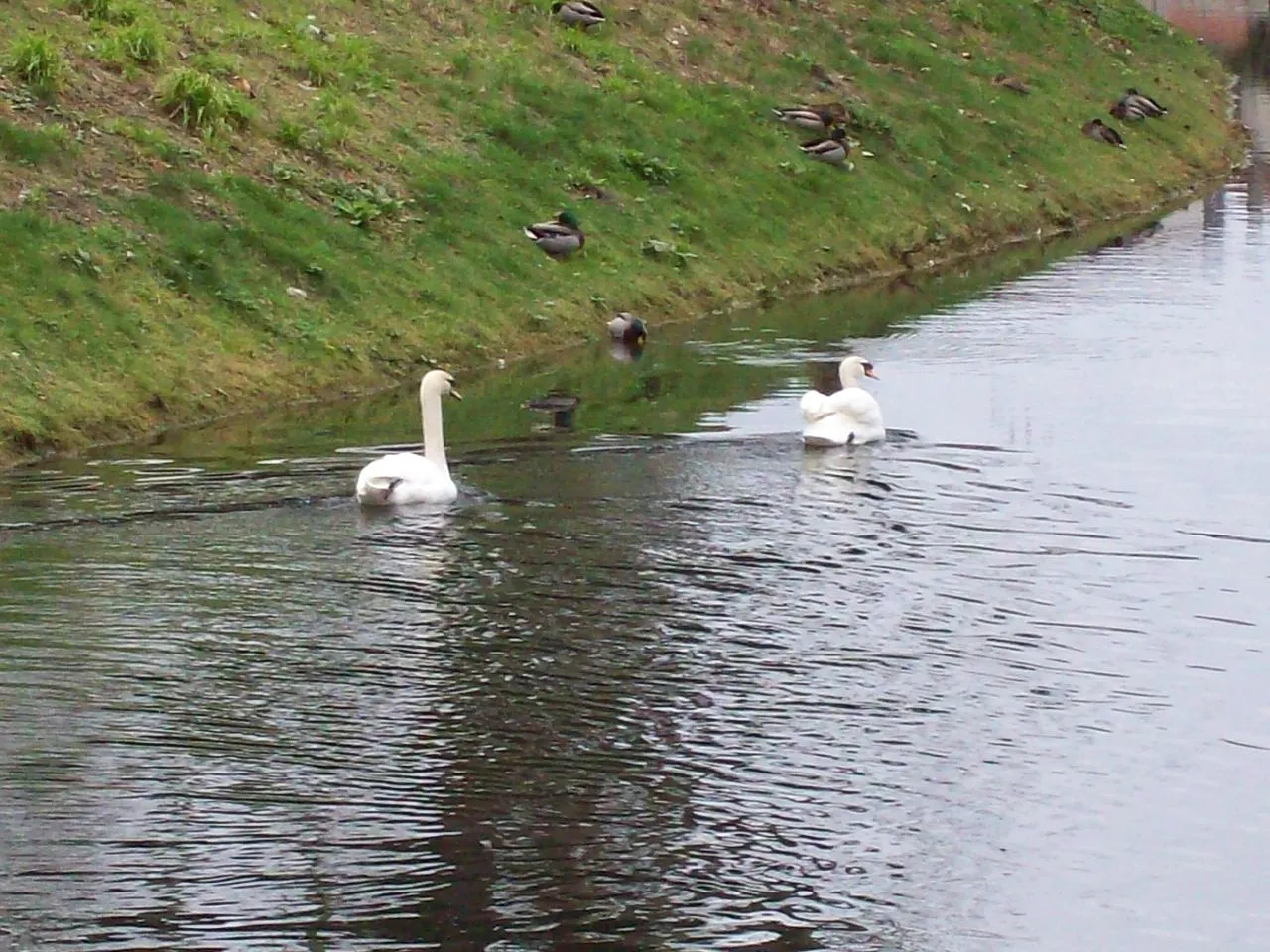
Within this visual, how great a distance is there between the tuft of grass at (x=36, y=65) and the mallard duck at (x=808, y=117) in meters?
13.4

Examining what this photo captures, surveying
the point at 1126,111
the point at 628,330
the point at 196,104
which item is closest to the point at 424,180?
the point at 196,104

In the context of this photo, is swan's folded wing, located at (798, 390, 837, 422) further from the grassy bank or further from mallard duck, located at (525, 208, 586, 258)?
mallard duck, located at (525, 208, 586, 258)

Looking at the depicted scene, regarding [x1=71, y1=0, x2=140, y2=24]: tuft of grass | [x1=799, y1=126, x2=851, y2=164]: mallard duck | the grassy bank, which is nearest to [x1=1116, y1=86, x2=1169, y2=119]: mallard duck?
the grassy bank

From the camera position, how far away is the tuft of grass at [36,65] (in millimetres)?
23594

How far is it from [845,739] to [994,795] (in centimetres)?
90

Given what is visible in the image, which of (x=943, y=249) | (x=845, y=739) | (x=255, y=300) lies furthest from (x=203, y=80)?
(x=845, y=739)

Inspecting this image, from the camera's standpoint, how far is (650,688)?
11.8 meters

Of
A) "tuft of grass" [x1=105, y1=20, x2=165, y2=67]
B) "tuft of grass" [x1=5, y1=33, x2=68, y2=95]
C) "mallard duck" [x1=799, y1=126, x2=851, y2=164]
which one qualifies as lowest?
"mallard duck" [x1=799, y1=126, x2=851, y2=164]

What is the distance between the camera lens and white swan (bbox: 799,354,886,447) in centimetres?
1809

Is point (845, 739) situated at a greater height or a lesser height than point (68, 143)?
lesser

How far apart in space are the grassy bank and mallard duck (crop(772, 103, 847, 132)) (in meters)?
0.33

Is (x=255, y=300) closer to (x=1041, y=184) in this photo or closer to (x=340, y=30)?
(x=340, y=30)

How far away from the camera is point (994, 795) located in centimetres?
1028

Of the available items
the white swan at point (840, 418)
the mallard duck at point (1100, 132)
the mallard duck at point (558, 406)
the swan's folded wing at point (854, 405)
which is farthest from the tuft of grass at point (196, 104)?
the mallard duck at point (1100, 132)
